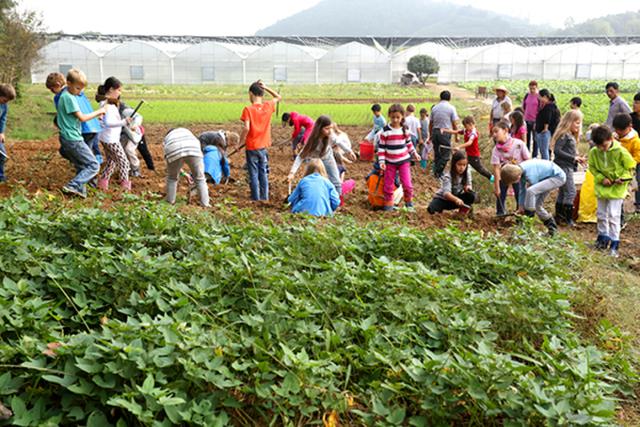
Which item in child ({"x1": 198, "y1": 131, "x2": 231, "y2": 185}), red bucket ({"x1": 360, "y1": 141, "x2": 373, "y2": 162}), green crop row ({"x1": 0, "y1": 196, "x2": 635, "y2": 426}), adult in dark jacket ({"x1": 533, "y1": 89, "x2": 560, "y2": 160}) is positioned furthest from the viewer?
red bucket ({"x1": 360, "y1": 141, "x2": 373, "y2": 162})

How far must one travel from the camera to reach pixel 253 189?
26.7ft

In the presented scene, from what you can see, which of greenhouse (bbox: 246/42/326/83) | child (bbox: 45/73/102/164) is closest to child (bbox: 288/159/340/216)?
child (bbox: 45/73/102/164)

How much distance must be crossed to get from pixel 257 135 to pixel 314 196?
2014mm

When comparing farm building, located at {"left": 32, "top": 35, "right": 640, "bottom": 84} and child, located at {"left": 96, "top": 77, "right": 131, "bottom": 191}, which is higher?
farm building, located at {"left": 32, "top": 35, "right": 640, "bottom": 84}

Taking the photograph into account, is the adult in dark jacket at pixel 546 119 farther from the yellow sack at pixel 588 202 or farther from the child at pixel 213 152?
the child at pixel 213 152

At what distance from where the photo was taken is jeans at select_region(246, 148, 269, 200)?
805 cm

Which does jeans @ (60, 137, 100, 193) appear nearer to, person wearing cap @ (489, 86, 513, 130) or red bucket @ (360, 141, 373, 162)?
red bucket @ (360, 141, 373, 162)

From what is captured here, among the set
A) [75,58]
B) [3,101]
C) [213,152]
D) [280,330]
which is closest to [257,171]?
[213,152]

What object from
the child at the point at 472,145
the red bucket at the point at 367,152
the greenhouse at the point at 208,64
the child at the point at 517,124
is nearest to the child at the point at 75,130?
the child at the point at 472,145

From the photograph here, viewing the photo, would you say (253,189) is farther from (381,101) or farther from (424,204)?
(381,101)

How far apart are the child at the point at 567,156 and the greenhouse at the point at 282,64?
35.6 meters

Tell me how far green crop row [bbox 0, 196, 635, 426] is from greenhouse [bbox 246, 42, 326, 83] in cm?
3814

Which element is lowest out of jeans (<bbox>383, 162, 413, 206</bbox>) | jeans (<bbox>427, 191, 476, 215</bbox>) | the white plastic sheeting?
jeans (<bbox>427, 191, 476, 215</bbox>)

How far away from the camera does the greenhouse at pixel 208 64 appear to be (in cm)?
4097
